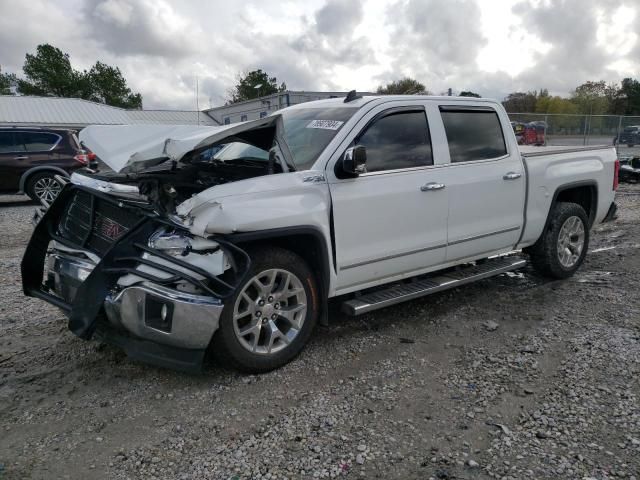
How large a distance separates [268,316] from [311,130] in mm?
1563

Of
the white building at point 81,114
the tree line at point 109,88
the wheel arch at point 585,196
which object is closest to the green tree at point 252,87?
the tree line at point 109,88

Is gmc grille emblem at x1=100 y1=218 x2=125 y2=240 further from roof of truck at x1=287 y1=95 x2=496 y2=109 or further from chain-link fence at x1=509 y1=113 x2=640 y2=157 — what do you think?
chain-link fence at x1=509 y1=113 x2=640 y2=157

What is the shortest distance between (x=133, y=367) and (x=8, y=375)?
85 centimetres

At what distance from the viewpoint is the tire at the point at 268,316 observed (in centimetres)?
327

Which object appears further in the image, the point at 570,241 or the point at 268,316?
the point at 570,241

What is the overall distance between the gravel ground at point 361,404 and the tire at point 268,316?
0.54ft

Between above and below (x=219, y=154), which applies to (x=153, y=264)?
below

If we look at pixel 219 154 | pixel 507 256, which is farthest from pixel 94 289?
pixel 507 256

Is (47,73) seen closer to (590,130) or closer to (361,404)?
(590,130)

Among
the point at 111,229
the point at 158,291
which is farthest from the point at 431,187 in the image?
the point at 111,229

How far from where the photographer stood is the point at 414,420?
2998mm

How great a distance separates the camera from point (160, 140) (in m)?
3.68

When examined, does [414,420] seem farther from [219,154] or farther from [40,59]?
[40,59]

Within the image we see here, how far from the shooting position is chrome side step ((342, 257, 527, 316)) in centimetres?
389
